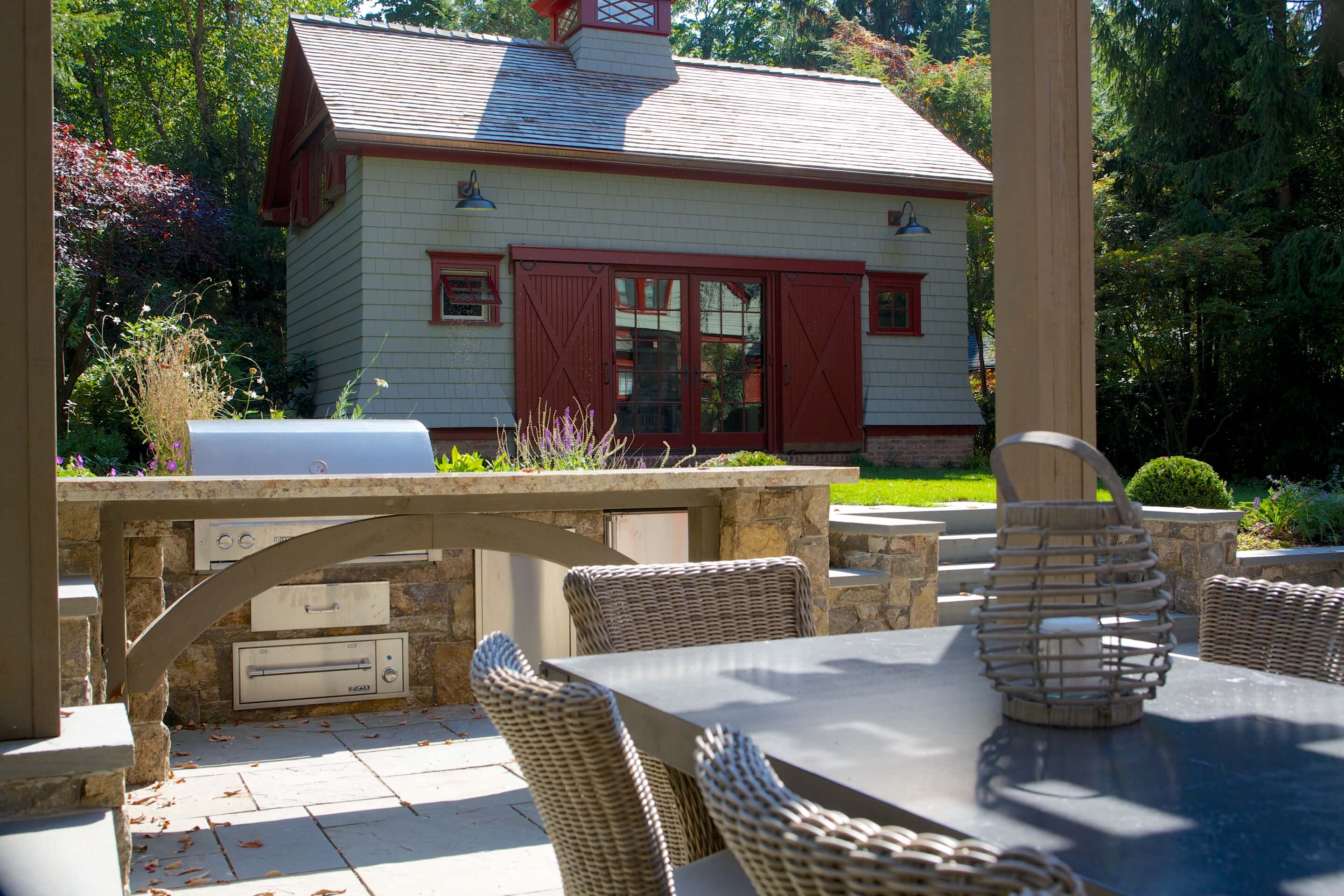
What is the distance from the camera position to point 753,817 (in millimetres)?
918

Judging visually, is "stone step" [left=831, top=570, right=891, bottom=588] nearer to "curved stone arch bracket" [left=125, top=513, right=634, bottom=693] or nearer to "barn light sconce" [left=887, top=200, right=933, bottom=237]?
"curved stone arch bracket" [left=125, top=513, right=634, bottom=693]

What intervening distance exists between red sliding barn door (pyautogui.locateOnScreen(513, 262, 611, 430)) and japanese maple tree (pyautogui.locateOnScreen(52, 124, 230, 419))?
479cm

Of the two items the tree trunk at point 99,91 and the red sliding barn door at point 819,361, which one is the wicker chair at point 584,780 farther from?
the tree trunk at point 99,91

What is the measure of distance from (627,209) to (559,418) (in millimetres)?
2236

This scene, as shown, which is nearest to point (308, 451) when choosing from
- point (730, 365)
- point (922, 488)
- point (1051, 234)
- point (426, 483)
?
point (426, 483)

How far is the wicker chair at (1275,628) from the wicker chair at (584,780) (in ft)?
4.67

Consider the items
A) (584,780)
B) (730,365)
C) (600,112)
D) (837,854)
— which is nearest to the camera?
(837,854)

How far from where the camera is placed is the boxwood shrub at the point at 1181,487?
279 inches

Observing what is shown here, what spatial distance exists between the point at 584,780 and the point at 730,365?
10545 mm

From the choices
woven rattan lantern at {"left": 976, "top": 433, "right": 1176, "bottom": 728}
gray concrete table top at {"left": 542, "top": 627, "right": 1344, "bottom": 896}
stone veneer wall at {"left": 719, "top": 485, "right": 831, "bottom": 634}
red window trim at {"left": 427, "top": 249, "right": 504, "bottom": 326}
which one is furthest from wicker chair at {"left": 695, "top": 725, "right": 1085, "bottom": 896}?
red window trim at {"left": 427, "top": 249, "right": 504, "bottom": 326}

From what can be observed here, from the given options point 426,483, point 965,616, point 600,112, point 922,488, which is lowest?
point 965,616

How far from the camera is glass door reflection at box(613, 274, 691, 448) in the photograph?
11.4 m

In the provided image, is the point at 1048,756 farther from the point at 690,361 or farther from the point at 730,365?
the point at 730,365

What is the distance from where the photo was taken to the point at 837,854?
0.83m
